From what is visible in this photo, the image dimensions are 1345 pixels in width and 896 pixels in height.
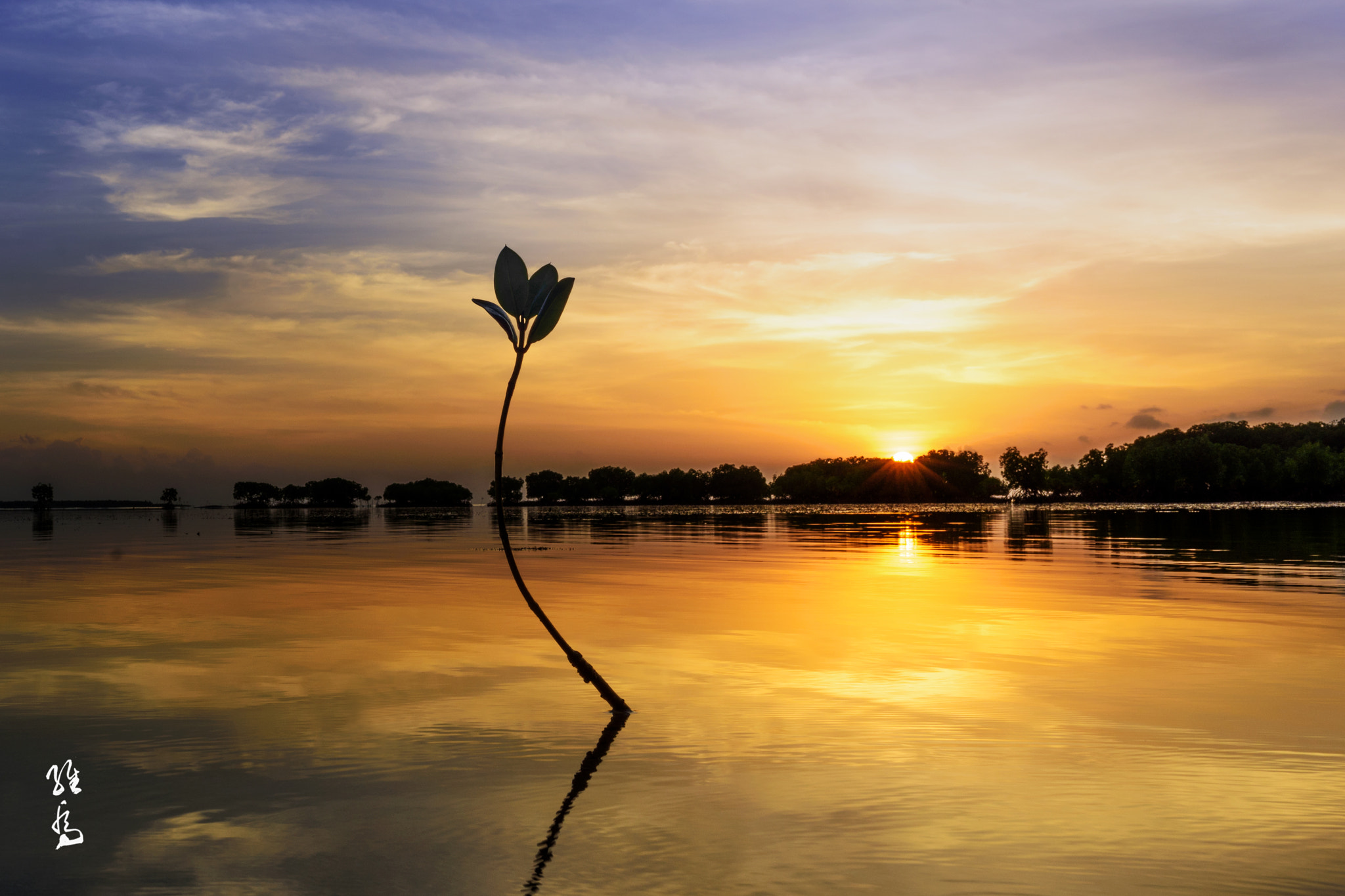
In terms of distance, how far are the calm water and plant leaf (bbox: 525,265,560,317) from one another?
200 inches

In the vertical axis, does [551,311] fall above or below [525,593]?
above

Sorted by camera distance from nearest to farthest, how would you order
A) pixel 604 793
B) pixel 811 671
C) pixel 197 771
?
pixel 604 793 < pixel 197 771 < pixel 811 671

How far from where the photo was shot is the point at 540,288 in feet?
36.9

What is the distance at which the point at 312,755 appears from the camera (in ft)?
34.2

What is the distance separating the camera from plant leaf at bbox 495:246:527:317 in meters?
11.0

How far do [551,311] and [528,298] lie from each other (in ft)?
1.03

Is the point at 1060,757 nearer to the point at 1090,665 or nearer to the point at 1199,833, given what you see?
the point at 1199,833

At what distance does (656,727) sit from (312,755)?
3956mm

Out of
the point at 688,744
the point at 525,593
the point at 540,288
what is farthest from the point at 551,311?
the point at 688,744

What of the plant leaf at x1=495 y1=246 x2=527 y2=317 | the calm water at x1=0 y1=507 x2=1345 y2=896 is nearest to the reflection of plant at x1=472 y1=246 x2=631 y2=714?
the plant leaf at x1=495 y1=246 x2=527 y2=317

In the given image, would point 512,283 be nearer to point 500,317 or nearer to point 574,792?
point 500,317

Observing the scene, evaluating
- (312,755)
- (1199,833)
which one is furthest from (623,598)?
(1199,833)

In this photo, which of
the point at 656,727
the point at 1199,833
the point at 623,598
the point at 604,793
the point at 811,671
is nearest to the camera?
the point at 1199,833
